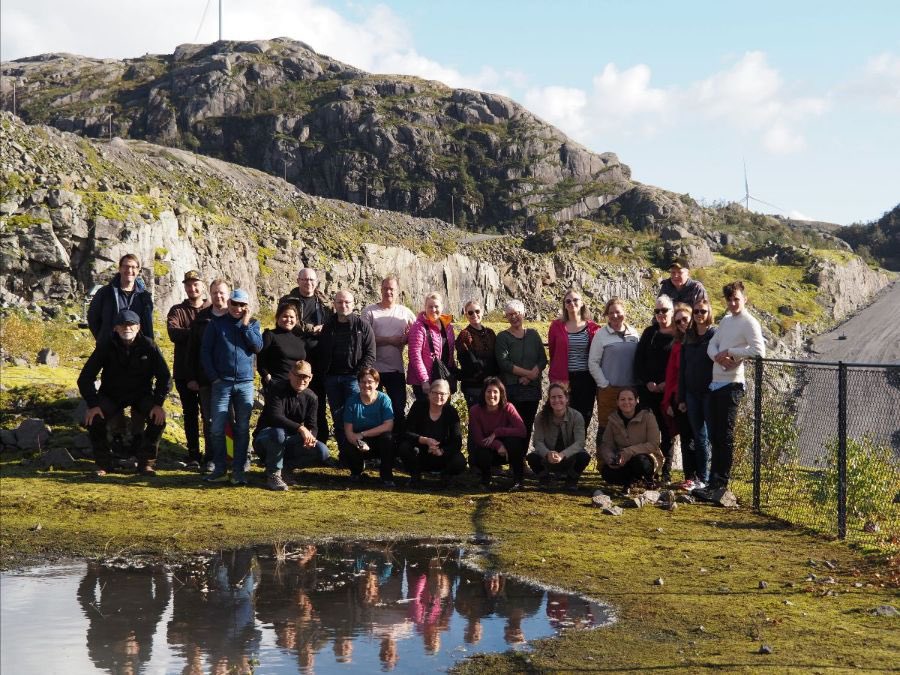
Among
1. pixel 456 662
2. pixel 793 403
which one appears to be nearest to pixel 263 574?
pixel 456 662

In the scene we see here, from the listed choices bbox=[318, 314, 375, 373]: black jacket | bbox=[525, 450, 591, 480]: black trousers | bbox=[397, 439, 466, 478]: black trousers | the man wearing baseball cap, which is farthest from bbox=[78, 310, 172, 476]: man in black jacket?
the man wearing baseball cap

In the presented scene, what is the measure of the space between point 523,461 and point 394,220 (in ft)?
252

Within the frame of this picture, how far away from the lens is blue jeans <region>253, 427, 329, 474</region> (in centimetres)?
1030

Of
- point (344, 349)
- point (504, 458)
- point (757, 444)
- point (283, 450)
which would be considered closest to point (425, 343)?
point (344, 349)

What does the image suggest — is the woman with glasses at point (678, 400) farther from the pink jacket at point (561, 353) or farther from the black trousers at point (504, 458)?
the black trousers at point (504, 458)

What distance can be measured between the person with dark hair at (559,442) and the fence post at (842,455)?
2882 millimetres

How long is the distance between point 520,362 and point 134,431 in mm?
4670

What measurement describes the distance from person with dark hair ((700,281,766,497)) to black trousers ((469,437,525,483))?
6.75 feet

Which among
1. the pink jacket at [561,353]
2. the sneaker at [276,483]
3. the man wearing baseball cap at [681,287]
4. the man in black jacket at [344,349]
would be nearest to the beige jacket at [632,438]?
the pink jacket at [561,353]

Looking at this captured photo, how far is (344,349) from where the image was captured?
10812 millimetres

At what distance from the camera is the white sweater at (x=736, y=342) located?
988cm

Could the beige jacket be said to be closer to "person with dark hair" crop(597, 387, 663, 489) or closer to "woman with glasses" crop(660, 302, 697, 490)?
"person with dark hair" crop(597, 387, 663, 489)

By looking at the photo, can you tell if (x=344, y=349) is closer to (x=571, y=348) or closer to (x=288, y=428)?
(x=288, y=428)

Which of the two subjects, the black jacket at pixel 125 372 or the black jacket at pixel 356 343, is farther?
the black jacket at pixel 356 343
